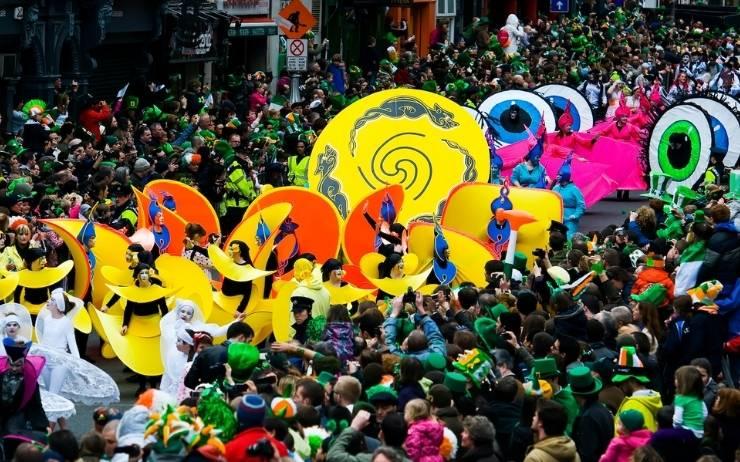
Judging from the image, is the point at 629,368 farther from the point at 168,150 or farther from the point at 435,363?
the point at 168,150

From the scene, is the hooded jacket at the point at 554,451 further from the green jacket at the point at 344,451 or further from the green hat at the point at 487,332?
the green hat at the point at 487,332

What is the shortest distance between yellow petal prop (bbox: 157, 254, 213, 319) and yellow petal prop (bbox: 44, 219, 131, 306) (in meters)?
1.02

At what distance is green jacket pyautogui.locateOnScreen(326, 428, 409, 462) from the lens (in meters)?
10.4

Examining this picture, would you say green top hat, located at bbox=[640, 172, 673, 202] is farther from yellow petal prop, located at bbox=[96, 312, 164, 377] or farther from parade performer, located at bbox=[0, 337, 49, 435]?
parade performer, located at bbox=[0, 337, 49, 435]

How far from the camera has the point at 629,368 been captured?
12.3m

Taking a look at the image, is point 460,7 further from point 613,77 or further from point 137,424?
point 137,424

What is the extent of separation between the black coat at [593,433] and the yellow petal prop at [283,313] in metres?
4.64

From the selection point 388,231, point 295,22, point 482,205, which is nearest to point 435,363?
point 388,231

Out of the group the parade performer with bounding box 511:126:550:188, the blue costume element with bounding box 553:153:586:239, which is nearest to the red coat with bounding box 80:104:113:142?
the parade performer with bounding box 511:126:550:188

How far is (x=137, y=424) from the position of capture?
10.9 metres

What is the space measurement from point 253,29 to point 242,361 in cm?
2573

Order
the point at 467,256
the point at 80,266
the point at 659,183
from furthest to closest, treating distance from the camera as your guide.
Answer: the point at 659,183 → the point at 467,256 → the point at 80,266

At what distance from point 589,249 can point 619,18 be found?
37928 millimetres

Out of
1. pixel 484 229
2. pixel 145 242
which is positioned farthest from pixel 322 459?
pixel 484 229
